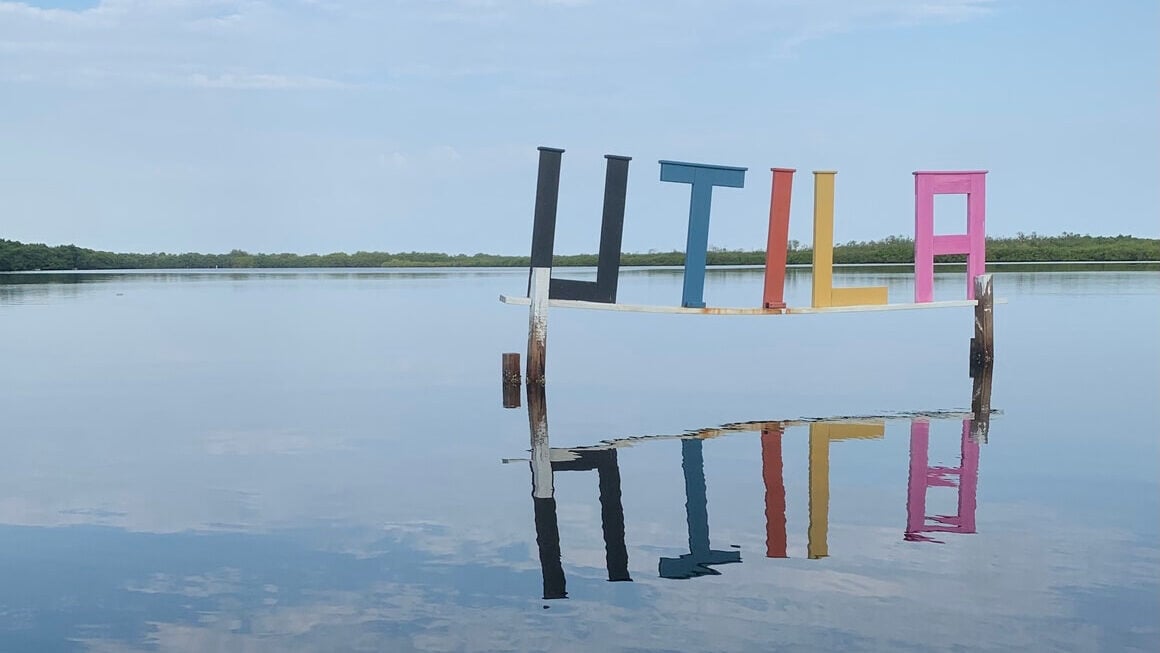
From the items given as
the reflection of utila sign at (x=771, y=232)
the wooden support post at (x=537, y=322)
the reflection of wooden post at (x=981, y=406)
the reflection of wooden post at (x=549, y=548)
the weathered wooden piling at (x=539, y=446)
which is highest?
the reflection of utila sign at (x=771, y=232)

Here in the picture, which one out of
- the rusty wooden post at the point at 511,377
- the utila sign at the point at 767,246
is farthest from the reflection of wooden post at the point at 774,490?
the rusty wooden post at the point at 511,377

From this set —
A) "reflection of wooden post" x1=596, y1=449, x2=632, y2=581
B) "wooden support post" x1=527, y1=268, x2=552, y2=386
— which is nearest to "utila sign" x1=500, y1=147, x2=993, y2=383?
"wooden support post" x1=527, y1=268, x2=552, y2=386

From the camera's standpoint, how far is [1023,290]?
187ft

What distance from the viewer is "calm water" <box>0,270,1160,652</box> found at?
8.48m

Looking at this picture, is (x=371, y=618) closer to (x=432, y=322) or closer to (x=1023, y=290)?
(x=432, y=322)

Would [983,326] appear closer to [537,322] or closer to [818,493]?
[537,322]

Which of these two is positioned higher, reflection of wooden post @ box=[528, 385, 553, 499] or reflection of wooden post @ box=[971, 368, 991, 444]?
reflection of wooden post @ box=[971, 368, 991, 444]

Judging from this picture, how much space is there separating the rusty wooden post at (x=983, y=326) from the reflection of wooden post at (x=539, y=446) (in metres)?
9.24

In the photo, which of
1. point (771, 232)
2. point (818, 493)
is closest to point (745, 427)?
point (818, 493)

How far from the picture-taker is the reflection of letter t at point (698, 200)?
2066 centimetres

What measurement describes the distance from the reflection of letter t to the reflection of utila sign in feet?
0.06

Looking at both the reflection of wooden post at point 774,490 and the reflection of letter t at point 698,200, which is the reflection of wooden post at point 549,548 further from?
the reflection of letter t at point 698,200

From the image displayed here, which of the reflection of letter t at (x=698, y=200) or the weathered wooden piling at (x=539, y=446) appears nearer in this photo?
the weathered wooden piling at (x=539, y=446)

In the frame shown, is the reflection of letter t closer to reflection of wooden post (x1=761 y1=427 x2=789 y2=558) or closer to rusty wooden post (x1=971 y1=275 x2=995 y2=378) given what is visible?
reflection of wooden post (x1=761 y1=427 x2=789 y2=558)
